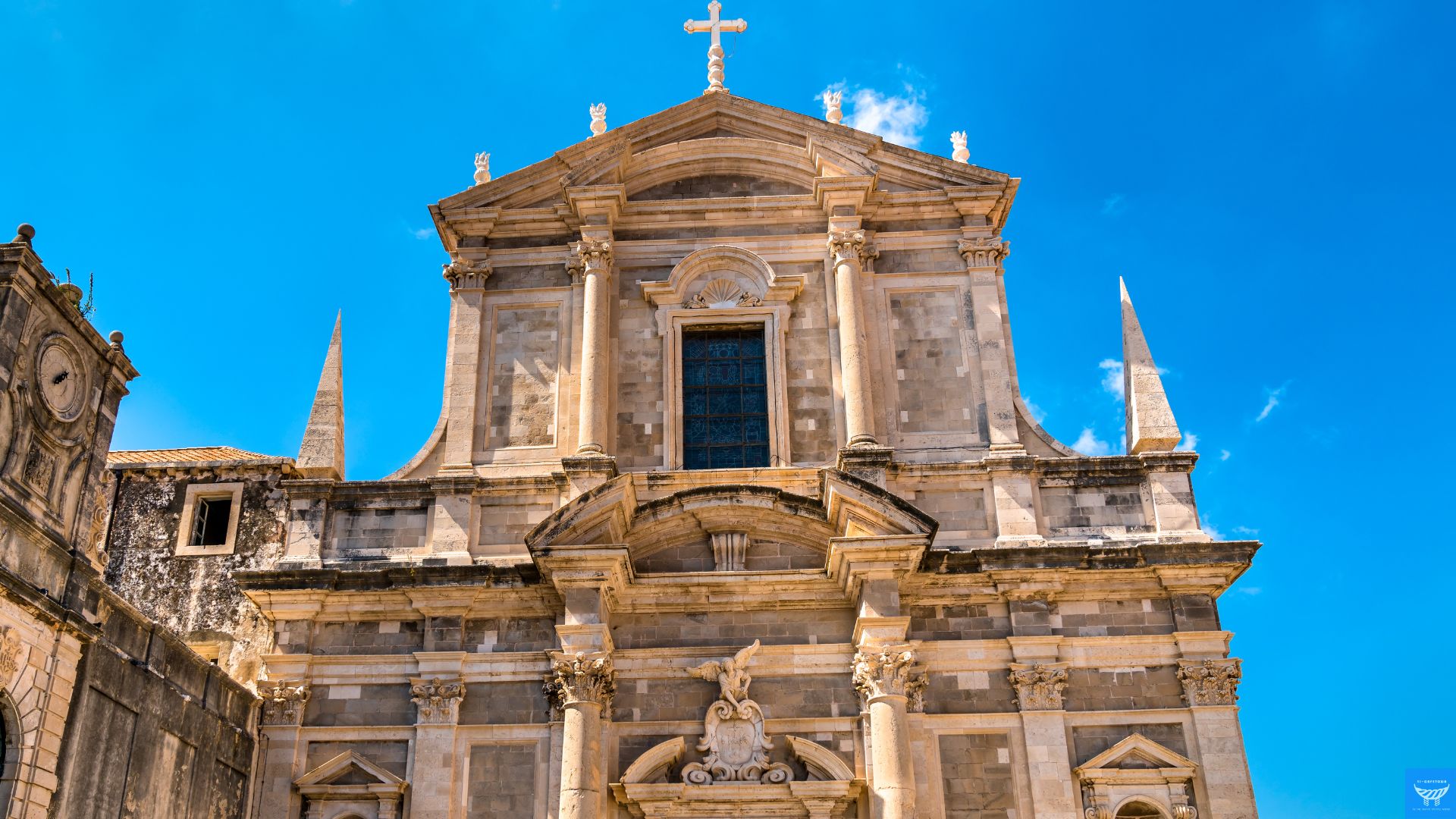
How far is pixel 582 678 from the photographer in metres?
15.9

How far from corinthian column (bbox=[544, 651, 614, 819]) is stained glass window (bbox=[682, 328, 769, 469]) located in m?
3.39

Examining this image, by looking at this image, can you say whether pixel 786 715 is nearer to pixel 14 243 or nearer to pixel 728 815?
pixel 728 815

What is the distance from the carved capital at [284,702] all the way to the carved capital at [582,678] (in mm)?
3062

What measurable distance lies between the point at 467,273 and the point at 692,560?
544 centimetres

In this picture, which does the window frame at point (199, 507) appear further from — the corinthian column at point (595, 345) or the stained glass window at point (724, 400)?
the stained glass window at point (724, 400)

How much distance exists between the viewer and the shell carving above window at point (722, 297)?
63.2ft

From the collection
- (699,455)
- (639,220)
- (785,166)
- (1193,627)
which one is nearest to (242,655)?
(699,455)

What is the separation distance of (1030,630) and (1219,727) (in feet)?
7.66

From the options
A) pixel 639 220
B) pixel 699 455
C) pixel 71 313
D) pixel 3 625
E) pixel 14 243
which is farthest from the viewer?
pixel 639 220

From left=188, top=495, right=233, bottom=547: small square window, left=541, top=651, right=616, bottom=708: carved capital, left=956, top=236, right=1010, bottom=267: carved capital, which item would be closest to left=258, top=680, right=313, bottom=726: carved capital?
left=541, top=651, right=616, bottom=708: carved capital

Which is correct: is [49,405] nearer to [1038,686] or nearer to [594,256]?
[594,256]

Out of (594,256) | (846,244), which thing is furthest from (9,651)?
(846,244)

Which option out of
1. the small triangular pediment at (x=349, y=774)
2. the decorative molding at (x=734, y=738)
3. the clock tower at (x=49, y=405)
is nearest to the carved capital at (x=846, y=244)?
the decorative molding at (x=734, y=738)

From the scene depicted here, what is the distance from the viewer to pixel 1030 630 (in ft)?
54.6
